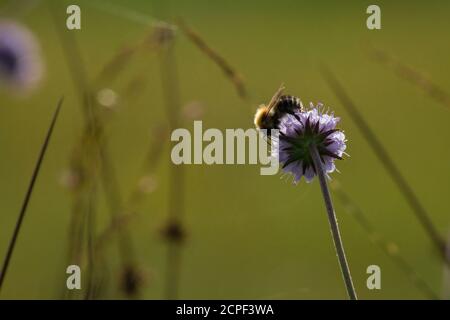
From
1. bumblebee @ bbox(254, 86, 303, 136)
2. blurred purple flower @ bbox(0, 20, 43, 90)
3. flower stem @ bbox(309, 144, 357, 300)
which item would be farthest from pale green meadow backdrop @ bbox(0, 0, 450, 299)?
flower stem @ bbox(309, 144, 357, 300)

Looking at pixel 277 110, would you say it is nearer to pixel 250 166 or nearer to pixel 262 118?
pixel 262 118

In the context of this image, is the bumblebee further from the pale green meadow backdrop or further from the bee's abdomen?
the pale green meadow backdrop

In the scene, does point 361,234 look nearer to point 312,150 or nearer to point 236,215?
point 236,215

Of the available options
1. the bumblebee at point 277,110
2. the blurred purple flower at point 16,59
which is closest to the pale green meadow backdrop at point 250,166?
the blurred purple flower at point 16,59

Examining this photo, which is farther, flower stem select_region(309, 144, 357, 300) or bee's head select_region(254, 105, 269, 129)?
bee's head select_region(254, 105, 269, 129)

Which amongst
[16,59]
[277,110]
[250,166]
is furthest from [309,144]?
[250,166]
